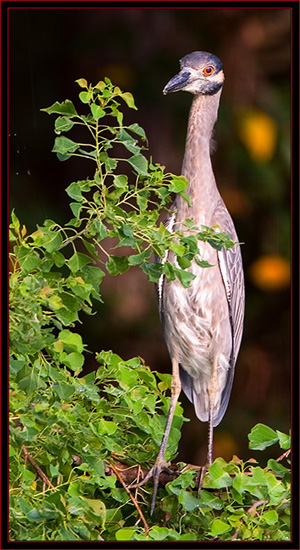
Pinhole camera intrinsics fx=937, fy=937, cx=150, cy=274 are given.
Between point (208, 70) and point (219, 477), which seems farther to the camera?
point (208, 70)

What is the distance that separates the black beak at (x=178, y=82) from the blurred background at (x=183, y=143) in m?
1.17

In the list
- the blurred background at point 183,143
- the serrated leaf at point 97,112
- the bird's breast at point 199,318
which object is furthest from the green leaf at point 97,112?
the blurred background at point 183,143

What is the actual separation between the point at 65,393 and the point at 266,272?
201 cm

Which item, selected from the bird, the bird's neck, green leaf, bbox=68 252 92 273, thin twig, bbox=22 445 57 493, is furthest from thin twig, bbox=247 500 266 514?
the bird's neck

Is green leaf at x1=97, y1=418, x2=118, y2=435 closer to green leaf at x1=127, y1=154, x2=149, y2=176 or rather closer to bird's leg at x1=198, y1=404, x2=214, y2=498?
bird's leg at x1=198, y1=404, x2=214, y2=498

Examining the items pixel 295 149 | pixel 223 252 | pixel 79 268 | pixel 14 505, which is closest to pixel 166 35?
pixel 223 252

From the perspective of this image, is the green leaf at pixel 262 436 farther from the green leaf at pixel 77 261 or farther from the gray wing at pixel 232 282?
the gray wing at pixel 232 282

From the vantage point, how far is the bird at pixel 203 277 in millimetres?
1792

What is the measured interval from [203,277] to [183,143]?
1288 mm

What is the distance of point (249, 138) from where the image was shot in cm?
293

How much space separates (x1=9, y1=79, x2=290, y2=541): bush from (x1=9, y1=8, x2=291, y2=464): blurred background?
172 cm

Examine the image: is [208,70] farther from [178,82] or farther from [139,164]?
[139,164]

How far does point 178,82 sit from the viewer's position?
172cm

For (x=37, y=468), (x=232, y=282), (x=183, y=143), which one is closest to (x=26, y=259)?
(x=37, y=468)
